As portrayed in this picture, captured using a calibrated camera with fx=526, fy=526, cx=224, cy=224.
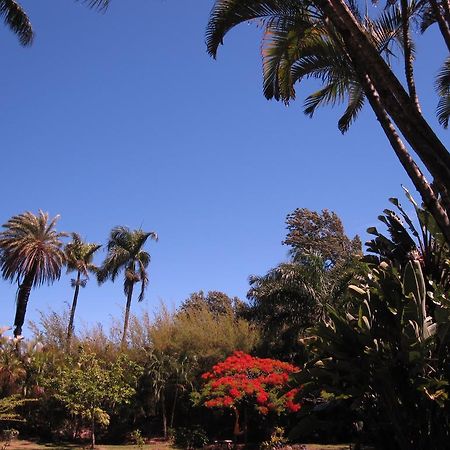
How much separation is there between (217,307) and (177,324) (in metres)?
23.7

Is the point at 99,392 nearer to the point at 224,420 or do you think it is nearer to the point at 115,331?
the point at 224,420

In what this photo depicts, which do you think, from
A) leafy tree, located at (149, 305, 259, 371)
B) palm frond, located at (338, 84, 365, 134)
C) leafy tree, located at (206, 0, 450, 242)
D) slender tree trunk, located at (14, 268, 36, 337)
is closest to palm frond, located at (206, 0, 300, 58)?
leafy tree, located at (206, 0, 450, 242)

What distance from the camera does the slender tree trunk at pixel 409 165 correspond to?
538 cm

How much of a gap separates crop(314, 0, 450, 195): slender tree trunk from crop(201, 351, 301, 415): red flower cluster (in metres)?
13.6

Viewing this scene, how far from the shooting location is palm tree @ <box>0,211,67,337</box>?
94.7 ft

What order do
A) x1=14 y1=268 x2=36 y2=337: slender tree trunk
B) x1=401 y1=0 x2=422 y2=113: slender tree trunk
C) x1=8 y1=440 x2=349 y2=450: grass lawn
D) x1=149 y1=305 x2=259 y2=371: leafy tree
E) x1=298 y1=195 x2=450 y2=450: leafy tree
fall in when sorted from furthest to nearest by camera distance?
x1=14 y1=268 x2=36 y2=337: slender tree trunk < x1=149 y1=305 x2=259 y2=371: leafy tree < x1=8 y1=440 x2=349 y2=450: grass lawn < x1=298 y1=195 x2=450 y2=450: leafy tree < x1=401 y1=0 x2=422 y2=113: slender tree trunk

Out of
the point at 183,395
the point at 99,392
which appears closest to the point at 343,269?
the point at 183,395

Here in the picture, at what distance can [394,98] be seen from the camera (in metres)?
5.62

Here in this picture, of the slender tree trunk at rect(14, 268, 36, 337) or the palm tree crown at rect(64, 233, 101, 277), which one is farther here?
the palm tree crown at rect(64, 233, 101, 277)

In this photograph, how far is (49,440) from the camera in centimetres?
2308

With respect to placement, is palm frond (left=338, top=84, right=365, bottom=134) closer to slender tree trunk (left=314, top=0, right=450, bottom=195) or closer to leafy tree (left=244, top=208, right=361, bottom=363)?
slender tree trunk (left=314, top=0, right=450, bottom=195)

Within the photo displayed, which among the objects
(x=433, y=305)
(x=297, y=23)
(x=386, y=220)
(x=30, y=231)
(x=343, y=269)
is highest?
(x=30, y=231)

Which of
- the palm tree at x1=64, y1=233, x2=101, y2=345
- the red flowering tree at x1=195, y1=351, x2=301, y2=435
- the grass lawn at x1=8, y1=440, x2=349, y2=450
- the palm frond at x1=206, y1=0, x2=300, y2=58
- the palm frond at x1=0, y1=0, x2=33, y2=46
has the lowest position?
the grass lawn at x1=8, y1=440, x2=349, y2=450

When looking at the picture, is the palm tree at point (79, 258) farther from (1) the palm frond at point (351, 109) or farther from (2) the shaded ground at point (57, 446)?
(1) the palm frond at point (351, 109)
